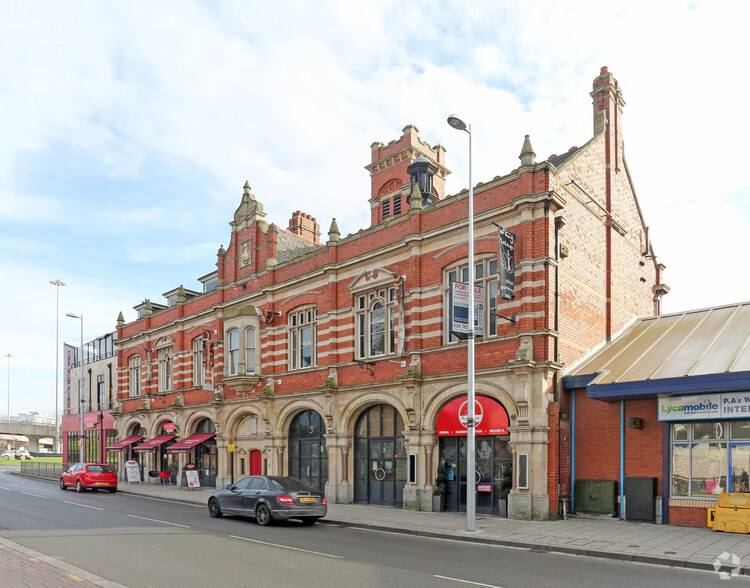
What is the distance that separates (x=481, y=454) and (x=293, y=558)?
9320 millimetres

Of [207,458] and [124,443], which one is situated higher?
[207,458]

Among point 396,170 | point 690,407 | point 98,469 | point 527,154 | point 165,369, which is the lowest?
point 98,469

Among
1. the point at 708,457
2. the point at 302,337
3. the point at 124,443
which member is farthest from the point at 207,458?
the point at 708,457

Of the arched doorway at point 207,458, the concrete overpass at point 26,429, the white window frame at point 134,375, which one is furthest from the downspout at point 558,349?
the concrete overpass at point 26,429

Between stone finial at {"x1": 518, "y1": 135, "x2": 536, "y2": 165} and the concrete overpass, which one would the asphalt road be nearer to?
stone finial at {"x1": 518, "y1": 135, "x2": 536, "y2": 165}

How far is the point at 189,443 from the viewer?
32406 mm

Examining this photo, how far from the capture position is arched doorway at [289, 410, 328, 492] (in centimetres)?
2614

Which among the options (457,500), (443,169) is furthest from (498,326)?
(443,169)

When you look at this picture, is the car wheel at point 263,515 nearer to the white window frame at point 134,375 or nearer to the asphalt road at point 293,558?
the asphalt road at point 293,558

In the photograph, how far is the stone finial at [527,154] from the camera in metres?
19.5

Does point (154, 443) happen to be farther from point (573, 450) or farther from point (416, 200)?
point (573, 450)

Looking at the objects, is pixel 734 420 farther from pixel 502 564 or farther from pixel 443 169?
pixel 443 169

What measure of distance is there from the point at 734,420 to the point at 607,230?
29.0 ft

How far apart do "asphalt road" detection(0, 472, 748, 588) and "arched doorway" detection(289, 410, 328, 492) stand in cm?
811
